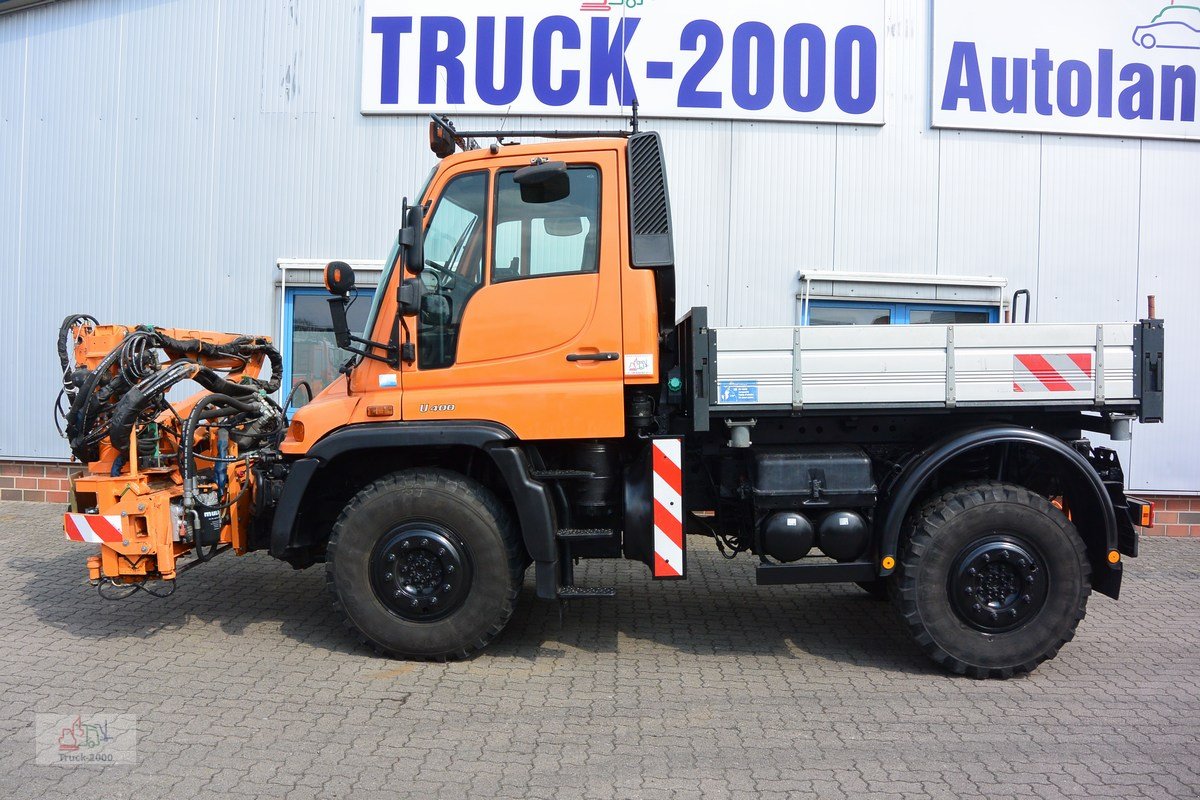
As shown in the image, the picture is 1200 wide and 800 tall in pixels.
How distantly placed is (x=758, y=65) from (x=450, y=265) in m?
5.34

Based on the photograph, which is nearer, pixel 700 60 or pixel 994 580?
pixel 994 580

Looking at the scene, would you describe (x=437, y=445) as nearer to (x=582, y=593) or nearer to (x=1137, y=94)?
(x=582, y=593)

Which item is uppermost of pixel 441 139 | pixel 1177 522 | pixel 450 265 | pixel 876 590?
pixel 441 139

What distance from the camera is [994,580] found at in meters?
4.28

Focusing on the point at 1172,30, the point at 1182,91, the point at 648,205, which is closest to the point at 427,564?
the point at 648,205

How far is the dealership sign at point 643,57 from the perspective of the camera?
328 inches

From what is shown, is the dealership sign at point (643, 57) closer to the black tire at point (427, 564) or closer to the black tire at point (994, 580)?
the black tire at point (427, 564)

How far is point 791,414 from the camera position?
4.37 m

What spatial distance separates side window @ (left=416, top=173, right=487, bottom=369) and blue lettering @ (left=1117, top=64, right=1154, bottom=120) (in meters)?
7.57

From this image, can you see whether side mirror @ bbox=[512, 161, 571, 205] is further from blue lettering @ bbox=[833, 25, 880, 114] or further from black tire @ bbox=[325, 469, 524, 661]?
blue lettering @ bbox=[833, 25, 880, 114]

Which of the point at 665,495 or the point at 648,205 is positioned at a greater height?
the point at 648,205

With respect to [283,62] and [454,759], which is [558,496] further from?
[283,62]

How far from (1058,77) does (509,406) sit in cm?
749

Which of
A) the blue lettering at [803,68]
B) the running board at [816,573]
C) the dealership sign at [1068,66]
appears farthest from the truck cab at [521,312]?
the dealership sign at [1068,66]
